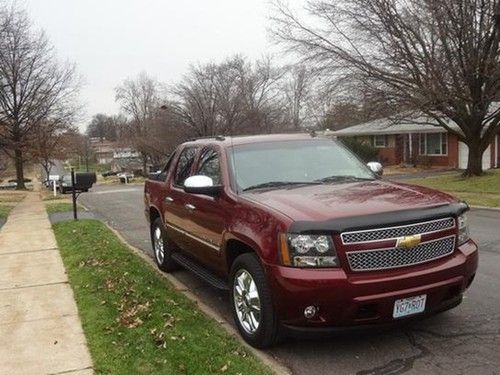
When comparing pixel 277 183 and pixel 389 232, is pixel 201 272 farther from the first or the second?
pixel 389 232

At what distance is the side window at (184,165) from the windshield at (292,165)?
1.07 m

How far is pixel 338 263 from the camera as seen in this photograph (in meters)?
4.19

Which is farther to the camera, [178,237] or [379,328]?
[178,237]

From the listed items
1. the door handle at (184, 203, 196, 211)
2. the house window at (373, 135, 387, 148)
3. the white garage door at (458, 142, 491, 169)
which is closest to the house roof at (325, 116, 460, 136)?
the house window at (373, 135, 387, 148)

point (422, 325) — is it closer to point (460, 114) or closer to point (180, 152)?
point (180, 152)

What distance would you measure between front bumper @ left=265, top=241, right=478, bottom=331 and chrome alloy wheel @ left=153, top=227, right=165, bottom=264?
368 centimetres

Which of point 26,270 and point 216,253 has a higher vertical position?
point 216,253

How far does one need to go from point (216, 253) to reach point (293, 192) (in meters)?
1.06

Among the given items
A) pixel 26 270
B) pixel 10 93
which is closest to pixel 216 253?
→ pixel 26 270

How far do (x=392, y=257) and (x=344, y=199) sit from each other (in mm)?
654

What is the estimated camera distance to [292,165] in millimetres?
5742

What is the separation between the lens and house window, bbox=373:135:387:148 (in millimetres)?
41231

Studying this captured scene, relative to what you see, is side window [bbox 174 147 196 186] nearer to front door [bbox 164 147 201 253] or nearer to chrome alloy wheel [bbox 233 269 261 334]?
front door [bbox 164 147 201 253]

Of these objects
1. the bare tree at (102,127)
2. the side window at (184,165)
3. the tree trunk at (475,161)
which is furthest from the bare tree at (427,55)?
the bare tree at (102,127)
